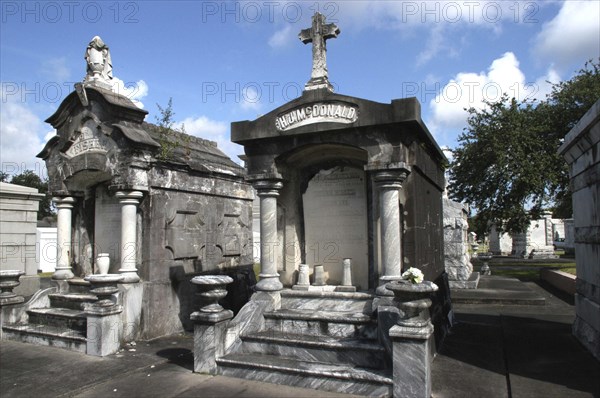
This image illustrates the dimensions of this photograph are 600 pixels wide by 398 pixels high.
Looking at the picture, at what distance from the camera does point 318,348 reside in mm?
5801

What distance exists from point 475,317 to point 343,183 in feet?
14.6

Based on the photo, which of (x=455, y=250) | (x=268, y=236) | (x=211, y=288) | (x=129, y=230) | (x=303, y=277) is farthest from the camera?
(x=455, y=250)

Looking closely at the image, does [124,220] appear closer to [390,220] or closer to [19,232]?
[390,220]

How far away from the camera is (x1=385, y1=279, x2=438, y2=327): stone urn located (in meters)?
4.93

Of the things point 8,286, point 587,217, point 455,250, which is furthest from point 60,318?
point 455,250

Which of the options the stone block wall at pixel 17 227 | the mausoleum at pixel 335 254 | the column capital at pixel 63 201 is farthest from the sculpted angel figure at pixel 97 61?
the stone block wall at pixel 17 227

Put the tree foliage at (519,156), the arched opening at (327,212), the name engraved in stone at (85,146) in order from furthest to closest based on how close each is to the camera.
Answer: the tree foliage at (519,156), the name engraved in stone at (85,146), the arched opening at (327,212)

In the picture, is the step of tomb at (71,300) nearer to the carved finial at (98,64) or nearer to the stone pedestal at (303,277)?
the stone pedestal at (303,277)

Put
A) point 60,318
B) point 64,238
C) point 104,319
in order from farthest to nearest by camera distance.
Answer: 1. point 64,238
2. point 60,318
3. point 104,319

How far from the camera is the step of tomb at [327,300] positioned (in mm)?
6527

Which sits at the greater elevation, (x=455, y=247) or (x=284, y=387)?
(x=455, y=247)

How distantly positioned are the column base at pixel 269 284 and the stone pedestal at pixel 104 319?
250 cm

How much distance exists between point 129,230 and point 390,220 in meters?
4.98

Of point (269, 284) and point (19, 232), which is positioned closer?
point (269, 284)
